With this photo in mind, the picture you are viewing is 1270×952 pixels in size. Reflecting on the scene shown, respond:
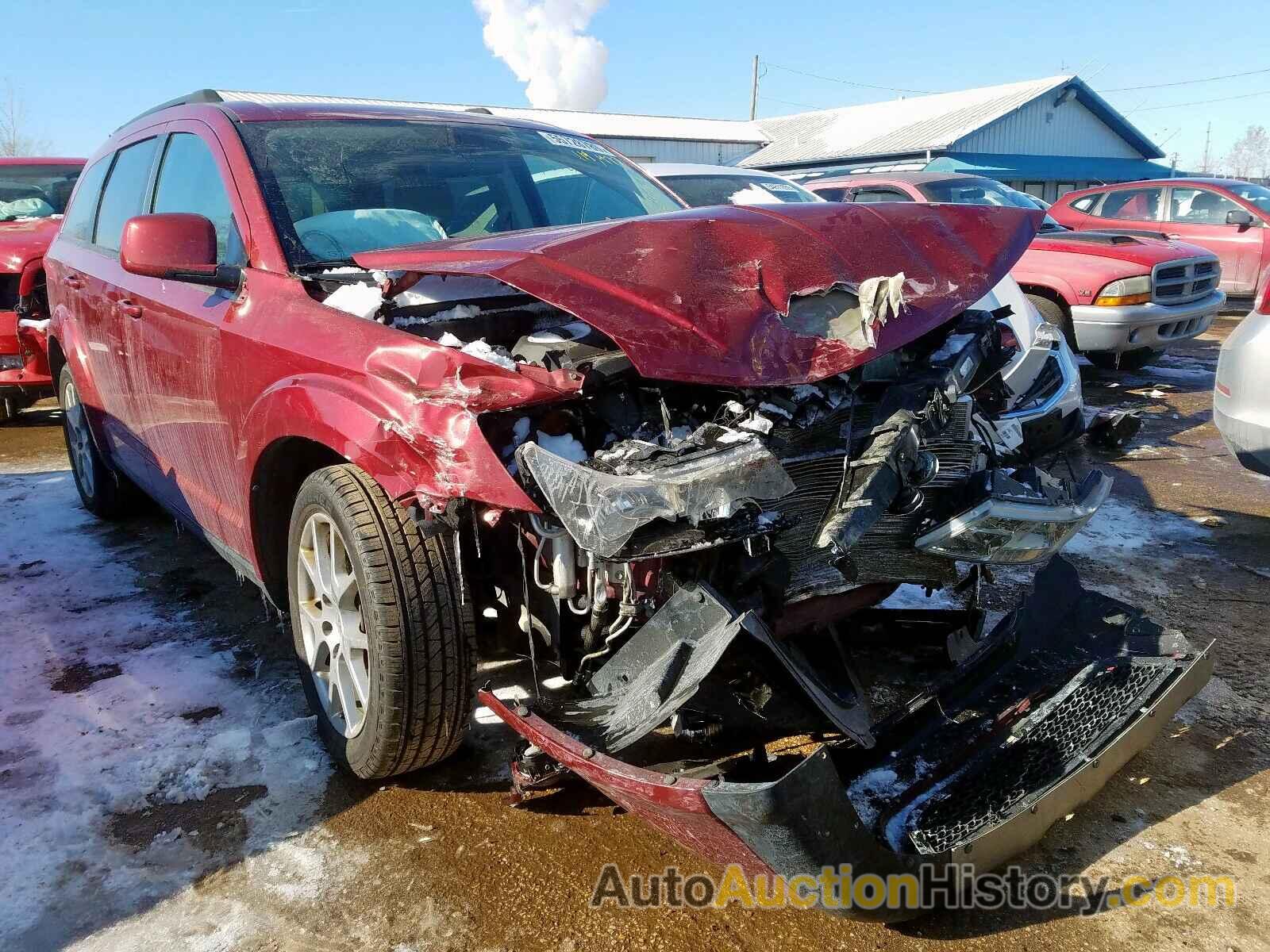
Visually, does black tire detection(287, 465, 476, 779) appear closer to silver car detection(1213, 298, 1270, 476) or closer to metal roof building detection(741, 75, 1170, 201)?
silver car detection(1213, 298, 1270, 476)

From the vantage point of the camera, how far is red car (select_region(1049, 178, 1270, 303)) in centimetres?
1120

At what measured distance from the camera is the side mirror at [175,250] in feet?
9.09

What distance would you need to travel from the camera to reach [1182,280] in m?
7.76

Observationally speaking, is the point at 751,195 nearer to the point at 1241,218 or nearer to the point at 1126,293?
the point at 1126,293

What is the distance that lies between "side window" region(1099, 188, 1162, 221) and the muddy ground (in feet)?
30.4

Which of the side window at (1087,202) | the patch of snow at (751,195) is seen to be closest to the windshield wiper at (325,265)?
the patch of snow at (751,195)

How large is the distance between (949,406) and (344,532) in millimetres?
1555

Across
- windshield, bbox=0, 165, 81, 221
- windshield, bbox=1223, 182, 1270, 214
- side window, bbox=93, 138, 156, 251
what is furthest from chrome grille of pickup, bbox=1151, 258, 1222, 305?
windshield, bbox=0, 165, 81, 221

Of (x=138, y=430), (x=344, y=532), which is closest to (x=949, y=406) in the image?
(x=344, y=532)

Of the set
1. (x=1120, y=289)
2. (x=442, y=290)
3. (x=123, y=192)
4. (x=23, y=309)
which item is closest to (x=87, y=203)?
(x=123, y=192)

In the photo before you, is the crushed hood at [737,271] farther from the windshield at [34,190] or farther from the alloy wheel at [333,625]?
the windshield at [34,190]

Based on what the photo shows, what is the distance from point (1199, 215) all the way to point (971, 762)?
1192 cm

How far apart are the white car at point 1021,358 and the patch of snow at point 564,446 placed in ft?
3.73

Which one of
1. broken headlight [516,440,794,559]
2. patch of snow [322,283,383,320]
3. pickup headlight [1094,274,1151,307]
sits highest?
patch of snow [322,283,383,320]
